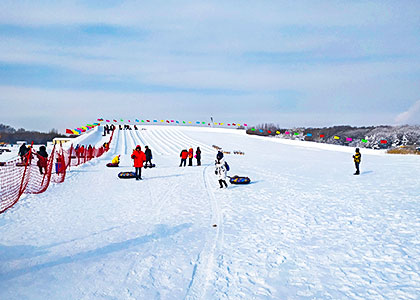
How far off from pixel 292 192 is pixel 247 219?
4.26 m

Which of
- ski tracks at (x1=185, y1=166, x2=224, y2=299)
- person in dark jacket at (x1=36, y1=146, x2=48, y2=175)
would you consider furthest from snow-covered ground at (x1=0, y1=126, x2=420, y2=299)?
person in dark jacket at (x1=36, y1=146, x2=48, y2=175)

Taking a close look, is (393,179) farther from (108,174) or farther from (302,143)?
(302,143)

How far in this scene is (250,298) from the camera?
14.4ft

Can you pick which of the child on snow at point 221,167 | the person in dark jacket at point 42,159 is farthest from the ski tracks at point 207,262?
the person in dark jacket at point 42,159

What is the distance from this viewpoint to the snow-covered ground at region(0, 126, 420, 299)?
15.3ft

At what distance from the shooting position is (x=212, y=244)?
6.43 meters

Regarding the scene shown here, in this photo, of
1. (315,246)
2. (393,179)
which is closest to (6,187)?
(315,246)

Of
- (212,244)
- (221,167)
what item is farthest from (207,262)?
(221,167)

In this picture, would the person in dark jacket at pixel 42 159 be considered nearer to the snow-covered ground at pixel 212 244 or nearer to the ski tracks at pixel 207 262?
the snow-covered ground at pixel 212 244

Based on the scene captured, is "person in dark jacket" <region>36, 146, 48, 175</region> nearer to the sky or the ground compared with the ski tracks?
nearer to the sky

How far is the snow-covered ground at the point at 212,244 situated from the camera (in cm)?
466

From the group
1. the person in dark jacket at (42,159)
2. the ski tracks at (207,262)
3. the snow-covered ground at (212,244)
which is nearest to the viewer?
the ski tracks at (207,262)

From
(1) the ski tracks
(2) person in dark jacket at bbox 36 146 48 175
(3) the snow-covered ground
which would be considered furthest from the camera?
(2) person in dark jacket at bbox 36 146 48 175

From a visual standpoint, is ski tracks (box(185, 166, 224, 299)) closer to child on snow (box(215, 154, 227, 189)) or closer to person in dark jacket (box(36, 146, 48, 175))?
child on snow (box(215, 154, 227, 189))
